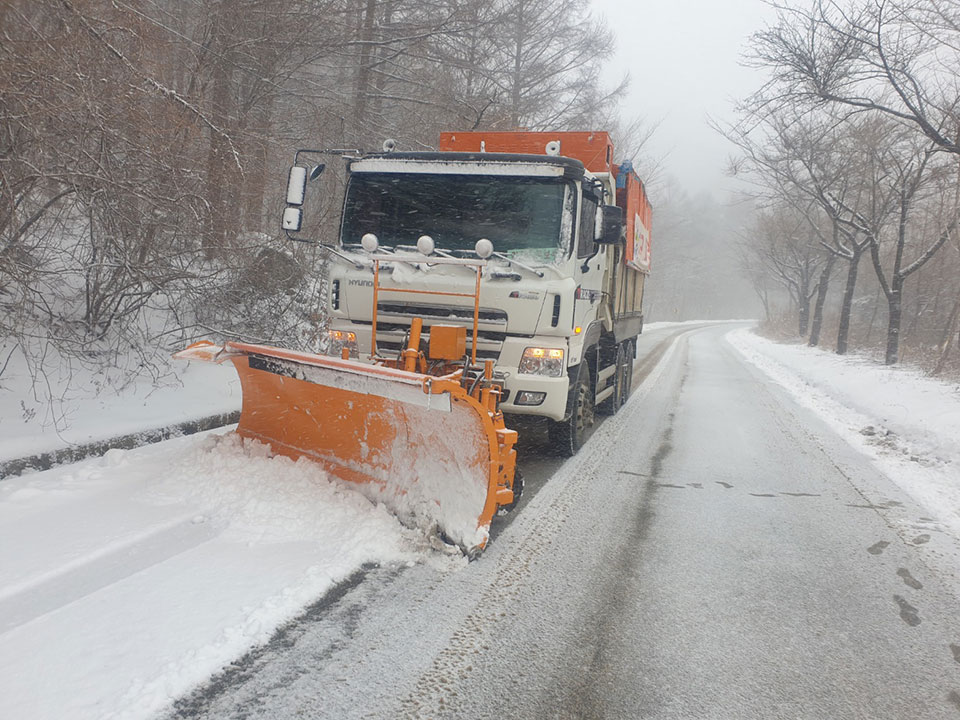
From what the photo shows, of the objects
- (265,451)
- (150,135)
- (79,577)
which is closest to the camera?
(79,577)

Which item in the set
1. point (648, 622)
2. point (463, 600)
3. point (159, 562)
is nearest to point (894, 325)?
point (648, 622)

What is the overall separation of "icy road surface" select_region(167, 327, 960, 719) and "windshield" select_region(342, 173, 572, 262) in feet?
7.01

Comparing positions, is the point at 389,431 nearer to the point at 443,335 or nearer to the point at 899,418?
the point at 443,335

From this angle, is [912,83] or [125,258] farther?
[912,83]

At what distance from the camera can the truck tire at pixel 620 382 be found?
28.2 feet

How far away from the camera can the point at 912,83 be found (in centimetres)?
1253

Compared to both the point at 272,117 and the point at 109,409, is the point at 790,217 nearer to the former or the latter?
the point at 272,117

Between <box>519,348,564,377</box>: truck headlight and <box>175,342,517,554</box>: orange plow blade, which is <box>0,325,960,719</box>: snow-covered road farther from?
<box>519,348,564,377</box>: truck headlight

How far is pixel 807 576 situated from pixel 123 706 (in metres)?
3.57

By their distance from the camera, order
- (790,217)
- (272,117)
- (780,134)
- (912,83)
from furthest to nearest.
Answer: (790,217), (780,134), (912,83), (272,117)

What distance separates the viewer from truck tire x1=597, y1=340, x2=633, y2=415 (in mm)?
8602

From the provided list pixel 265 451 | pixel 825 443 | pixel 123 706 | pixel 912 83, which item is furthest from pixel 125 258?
pixel 912 83

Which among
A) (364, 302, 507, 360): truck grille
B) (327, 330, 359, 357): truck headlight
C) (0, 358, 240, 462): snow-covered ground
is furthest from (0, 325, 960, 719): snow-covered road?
(364, 302, 507, 360): truck grille

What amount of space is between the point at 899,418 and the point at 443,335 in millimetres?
7805
